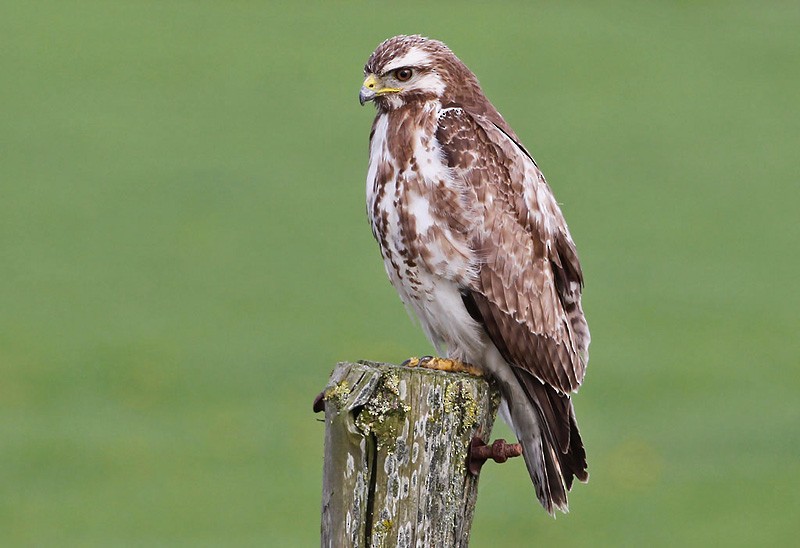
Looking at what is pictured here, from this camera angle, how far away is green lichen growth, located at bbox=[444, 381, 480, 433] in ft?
19.7

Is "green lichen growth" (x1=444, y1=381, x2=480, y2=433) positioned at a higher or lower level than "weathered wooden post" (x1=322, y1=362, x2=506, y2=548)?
higher

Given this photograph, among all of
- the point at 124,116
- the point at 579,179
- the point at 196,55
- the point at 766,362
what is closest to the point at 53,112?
the point at 124,116

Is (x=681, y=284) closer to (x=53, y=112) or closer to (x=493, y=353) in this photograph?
(x=53, y=112)

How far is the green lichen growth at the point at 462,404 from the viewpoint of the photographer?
5992 mm

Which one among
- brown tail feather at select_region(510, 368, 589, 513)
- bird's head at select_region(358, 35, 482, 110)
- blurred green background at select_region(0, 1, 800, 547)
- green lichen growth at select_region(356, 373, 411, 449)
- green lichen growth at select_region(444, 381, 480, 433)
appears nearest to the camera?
green lichen growth at select_region(356, 373, 411, 449)

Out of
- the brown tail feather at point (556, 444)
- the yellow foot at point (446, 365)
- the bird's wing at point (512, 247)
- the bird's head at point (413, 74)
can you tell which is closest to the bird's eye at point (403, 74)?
the bird's head at point (413, 74)

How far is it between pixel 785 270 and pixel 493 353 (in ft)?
58.3

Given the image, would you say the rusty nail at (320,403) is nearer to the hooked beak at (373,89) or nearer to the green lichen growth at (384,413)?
the green lichen growth at (384,413)

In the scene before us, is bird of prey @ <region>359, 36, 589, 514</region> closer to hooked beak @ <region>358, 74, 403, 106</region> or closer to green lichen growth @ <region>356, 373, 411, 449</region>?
hooked beak @ <region>358, 74, 403, 106</region>

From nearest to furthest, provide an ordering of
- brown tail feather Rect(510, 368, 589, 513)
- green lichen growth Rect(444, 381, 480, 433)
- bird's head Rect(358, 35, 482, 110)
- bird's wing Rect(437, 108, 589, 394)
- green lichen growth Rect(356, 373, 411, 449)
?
1. green lichen growth Rect(356, 373, 411, 449)
2. green lichen growth Rect(444, 381, 480, 433)
3. brown tail feather Rect(510, 368, 589, 513)
4. bird's wing Rect(437, 108, 589, 394)
5. bird's head Rect(358, 35, 482, 110)

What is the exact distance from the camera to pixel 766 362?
Result: 21.3m

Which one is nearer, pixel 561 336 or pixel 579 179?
pixel 561 336

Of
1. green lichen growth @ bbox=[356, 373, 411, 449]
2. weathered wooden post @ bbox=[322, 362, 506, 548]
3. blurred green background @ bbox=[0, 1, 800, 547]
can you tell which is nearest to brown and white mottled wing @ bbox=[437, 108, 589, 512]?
weathered wooden post @ bbox=[322, 362, 506, 548]

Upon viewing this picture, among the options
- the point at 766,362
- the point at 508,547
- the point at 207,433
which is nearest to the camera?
the point at 508,547
